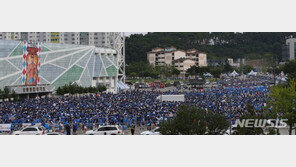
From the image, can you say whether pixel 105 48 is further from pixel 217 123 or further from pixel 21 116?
pixel 217 123

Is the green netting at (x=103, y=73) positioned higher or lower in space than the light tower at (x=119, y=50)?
lower

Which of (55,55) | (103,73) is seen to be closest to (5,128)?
(55,55)

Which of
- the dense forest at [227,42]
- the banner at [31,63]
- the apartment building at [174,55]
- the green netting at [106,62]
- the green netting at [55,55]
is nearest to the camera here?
the dense forest at [227,42]

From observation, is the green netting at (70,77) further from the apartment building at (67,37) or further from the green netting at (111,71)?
the apartment building at (67,37)

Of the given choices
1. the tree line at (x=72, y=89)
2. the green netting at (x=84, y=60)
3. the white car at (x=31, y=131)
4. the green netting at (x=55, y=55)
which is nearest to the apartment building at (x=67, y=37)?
the green netting at (x=84, y=60)

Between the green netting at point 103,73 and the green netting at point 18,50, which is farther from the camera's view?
the green netting at point 103,73

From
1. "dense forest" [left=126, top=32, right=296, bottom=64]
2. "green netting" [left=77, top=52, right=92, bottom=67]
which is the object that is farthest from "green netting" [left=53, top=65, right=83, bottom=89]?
"dense forest" [left=126, top=32, right=296, bottom=64]
